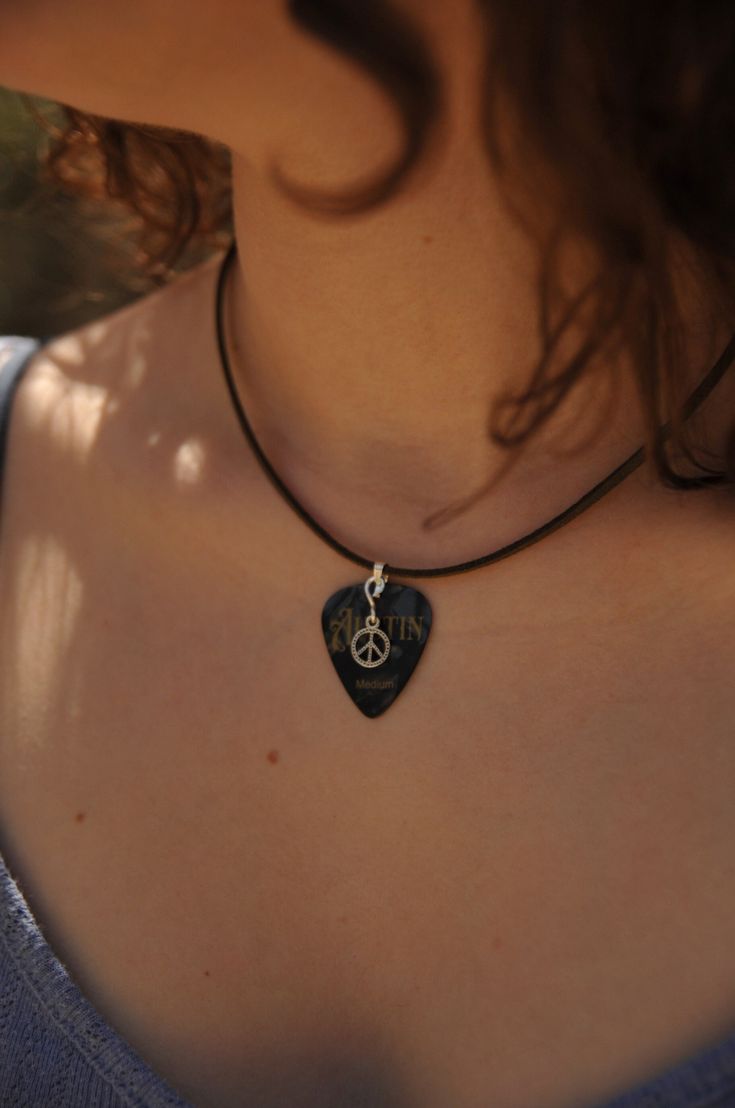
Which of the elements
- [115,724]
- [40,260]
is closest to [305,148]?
[115,724]

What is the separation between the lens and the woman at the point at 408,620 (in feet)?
3.24

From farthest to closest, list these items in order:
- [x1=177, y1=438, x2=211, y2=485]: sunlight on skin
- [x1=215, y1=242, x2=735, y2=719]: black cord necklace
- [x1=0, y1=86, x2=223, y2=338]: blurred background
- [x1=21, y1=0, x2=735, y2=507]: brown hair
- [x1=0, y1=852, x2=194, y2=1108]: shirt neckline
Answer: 1. [x1=0, y1=86, x2=223, y2=338]: blurred background
2. [x1=177, y1=438, x2=211, y2=485]: sunlight on skin
3. [x1=215, y1=242, x2=735, y2=719]: black cord necklace
4. [x1=0, y1=852, x2=194, y2=1108]: shirt neckline
5. [x1=21, y1=0, x2=735, y2=507]: brown hair

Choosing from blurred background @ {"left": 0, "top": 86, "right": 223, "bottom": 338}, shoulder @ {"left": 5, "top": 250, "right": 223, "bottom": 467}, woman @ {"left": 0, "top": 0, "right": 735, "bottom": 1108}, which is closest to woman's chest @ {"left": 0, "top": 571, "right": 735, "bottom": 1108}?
woman @ {"left": 0, "top": 0, "right": 735, "bottom": 1108}

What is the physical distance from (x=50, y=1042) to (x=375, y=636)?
508 mm

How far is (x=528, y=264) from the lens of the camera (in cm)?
112

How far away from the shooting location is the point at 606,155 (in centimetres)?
100

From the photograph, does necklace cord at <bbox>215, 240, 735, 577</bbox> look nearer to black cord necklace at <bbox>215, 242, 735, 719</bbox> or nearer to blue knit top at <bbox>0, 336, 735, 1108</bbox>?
black cord necklace at <bbox>215, 242, 735, 719</bbox>

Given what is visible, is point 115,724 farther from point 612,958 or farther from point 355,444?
point 612,958

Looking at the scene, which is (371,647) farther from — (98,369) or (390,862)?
(98,369)

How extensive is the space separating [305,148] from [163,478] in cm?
46

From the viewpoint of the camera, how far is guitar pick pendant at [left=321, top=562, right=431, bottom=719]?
119 centimetres

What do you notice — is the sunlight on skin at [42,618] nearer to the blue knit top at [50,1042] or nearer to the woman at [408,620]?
the woman at [408,620]

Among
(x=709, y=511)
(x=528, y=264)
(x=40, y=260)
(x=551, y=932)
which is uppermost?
(x=528, y=264)

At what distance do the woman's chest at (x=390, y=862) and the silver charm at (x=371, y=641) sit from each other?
4 cm
